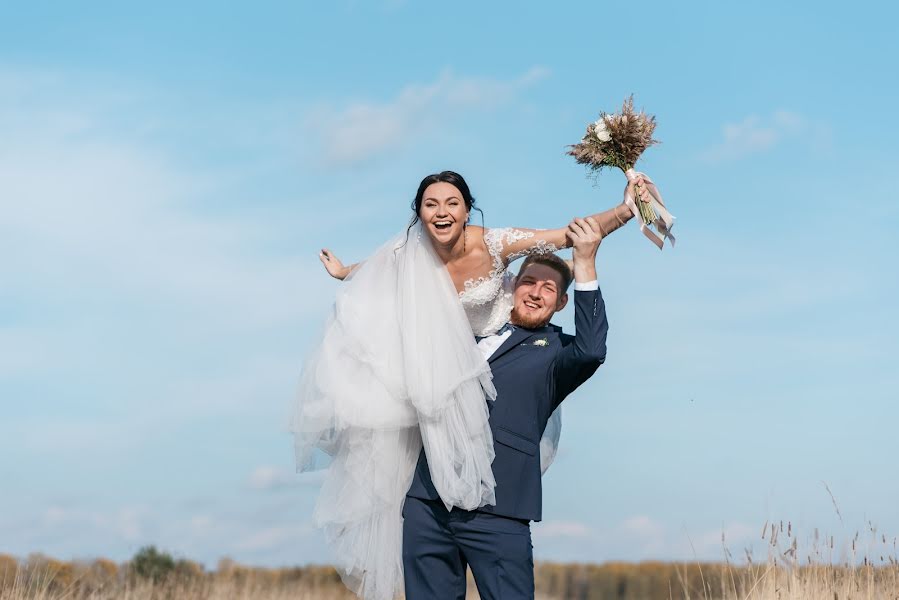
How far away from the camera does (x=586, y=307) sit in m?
4.66

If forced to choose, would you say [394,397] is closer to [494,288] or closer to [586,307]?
[494,288]

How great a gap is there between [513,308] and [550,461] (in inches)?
37.1

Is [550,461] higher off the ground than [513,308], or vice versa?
[513,308]

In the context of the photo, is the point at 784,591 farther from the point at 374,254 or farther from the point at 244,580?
the point at 244,580

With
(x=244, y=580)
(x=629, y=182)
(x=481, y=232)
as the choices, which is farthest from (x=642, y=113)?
(x=244, y=580)

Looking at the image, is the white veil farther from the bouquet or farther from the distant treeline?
the distant treeline

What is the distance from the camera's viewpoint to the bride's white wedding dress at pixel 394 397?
4785 mm

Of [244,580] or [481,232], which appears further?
[244,580]

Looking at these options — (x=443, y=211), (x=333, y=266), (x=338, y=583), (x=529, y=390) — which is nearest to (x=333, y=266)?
(x=333, y=266)

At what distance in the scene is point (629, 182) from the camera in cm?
514

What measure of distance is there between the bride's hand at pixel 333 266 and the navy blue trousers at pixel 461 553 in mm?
1495

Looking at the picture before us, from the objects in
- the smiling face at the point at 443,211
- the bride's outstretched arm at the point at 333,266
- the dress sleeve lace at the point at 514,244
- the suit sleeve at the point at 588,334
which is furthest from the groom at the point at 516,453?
the bride's outstretched arm at the point at 333,266

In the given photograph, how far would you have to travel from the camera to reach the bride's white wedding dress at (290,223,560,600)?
188 inches

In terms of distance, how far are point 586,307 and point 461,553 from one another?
4.18ft
